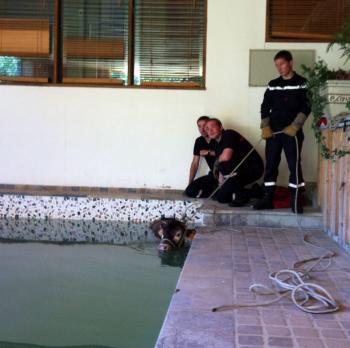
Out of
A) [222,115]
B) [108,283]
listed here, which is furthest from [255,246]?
[222,115]

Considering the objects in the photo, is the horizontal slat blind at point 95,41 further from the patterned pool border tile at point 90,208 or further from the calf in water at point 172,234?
the calf in water at point 172,234

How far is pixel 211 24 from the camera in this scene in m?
5.89

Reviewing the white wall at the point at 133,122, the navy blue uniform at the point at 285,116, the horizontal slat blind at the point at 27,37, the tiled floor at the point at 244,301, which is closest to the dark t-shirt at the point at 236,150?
the navy blue uniform at the point at 285,116

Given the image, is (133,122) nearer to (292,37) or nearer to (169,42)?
(169,42)

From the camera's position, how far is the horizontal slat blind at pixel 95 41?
6.10 meters

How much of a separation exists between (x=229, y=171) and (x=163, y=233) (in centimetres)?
110

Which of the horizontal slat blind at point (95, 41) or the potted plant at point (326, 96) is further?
the horizontal slat blind at point (95, 41)

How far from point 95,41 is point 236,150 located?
2.22 m

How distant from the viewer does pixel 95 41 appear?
6145mm

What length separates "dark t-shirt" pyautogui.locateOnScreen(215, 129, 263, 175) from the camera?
205 inches

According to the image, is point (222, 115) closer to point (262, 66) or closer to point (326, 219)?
point (262, 66)

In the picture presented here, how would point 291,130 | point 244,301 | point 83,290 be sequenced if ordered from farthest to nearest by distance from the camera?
point 291,130, point 83,290, point 244,301

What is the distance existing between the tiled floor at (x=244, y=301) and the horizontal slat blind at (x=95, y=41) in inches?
112

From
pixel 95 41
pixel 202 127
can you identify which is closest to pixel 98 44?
pixel 95 41
